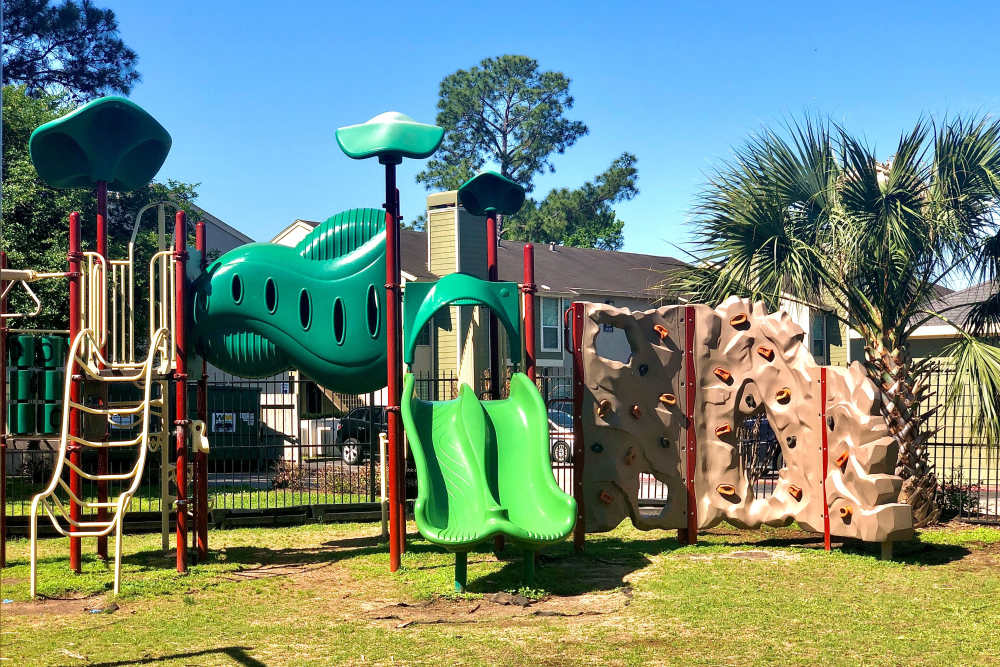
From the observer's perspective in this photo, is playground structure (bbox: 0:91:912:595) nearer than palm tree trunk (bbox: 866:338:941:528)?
Yes

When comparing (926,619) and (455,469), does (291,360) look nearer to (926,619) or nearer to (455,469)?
(455,469)

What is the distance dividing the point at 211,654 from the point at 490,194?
6346mm

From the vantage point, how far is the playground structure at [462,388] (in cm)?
970

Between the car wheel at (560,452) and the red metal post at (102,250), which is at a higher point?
the red metal post at (102,250)

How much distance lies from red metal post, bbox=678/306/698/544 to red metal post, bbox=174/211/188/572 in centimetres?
547

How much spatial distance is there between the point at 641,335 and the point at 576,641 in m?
4.74

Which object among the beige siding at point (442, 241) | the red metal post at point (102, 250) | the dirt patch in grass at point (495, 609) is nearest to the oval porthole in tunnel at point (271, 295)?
the red metal post at point (102, 250)

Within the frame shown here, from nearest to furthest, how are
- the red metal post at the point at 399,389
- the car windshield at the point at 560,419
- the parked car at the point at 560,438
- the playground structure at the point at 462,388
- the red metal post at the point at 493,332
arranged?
the playground structure at the point at 462,388
the red metal post at the point at 399,389
the red metal post at the point at 493,332
the parked car at the point at 560,438
the car windshield at the point at 560,419

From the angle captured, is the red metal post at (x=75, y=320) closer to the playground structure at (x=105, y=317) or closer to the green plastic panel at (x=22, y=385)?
the playground structure at (x=105, y=317)

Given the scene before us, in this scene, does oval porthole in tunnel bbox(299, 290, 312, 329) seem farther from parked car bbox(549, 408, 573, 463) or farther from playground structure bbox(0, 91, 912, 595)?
parked car bbox(549, 408, 573, 463)

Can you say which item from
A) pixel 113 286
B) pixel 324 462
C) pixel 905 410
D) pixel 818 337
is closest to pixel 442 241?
pixel 324 462

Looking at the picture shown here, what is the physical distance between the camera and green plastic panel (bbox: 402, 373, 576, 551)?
330 inches

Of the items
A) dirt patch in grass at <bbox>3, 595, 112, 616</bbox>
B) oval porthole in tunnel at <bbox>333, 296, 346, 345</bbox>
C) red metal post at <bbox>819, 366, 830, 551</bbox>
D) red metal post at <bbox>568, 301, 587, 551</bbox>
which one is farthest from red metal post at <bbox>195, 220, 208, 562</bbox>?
red metal post at <bbox>819, 366, 830, 551</bbox>

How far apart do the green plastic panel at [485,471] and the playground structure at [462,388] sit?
0.02 metres
